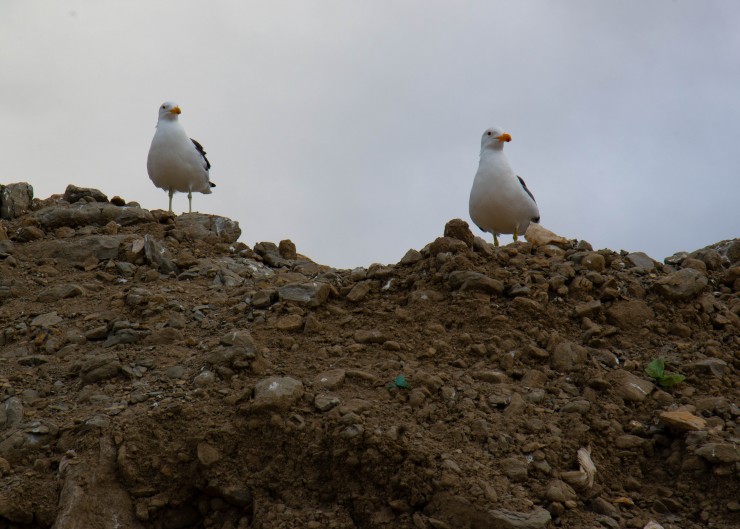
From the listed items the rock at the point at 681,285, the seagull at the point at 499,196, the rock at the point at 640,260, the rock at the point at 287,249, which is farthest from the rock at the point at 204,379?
the seagull at the point at 499,196

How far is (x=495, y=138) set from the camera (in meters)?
14.5

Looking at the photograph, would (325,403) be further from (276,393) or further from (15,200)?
(15,200)

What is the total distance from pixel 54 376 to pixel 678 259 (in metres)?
6.58

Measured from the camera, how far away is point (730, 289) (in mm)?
8930

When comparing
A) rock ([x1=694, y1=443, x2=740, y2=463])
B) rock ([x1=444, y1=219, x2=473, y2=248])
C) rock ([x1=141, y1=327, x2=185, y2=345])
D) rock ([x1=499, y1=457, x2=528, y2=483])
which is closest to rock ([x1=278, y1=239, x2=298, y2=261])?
rock ([x1=444, y1=219, x2=473, y2=248])

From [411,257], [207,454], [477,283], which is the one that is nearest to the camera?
[207,454]

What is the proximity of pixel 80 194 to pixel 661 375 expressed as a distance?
28.7 ft

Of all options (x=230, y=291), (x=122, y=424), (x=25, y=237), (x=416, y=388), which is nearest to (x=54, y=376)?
(x=122, y=424)

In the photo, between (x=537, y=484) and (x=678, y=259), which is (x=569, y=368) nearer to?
Result: (x=537, y=484)

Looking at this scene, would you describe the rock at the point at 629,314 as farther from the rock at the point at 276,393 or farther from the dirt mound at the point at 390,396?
the rock at the point at 276,393

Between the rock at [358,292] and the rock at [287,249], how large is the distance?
362 cm

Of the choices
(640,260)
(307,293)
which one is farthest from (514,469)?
(640,260)

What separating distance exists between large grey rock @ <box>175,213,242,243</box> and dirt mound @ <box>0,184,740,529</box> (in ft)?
7.68

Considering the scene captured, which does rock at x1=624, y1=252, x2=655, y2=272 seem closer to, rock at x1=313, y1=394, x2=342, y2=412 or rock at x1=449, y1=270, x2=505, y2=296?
rock at x1=449, y1=270, x2=505, y2=296
